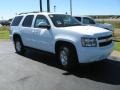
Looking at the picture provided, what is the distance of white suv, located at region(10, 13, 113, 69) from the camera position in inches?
356

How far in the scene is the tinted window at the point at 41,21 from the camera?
10822 mm

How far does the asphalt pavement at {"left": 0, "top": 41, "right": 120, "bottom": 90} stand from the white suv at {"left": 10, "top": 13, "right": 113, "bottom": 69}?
50 cm

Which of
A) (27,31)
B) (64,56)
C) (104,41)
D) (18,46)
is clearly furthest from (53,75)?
(18,46)

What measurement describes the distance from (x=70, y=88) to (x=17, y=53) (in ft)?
22.6

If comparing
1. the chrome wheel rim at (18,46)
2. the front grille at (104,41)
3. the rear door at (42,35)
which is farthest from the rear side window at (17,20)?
the front grille at (104,41)

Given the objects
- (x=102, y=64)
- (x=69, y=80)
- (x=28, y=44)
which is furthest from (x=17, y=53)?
(x=69, y=80)

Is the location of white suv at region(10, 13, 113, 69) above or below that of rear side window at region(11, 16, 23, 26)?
below

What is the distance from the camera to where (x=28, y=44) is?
12461 millimetres

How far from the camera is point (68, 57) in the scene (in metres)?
9.54

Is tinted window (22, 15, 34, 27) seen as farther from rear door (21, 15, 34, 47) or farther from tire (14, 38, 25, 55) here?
tire (14, 38, 25, 55)

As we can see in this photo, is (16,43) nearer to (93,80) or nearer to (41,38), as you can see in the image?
(41,38)

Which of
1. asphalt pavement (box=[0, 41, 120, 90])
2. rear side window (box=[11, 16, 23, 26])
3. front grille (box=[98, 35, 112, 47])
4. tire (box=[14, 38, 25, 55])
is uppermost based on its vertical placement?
rear side window (box=[11, 16, 23, 26])

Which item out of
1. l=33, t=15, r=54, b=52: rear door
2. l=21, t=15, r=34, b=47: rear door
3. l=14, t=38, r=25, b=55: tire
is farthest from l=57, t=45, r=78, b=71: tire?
l=14, t=38, r=25, b=55: tire

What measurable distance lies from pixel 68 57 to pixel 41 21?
2535mm
